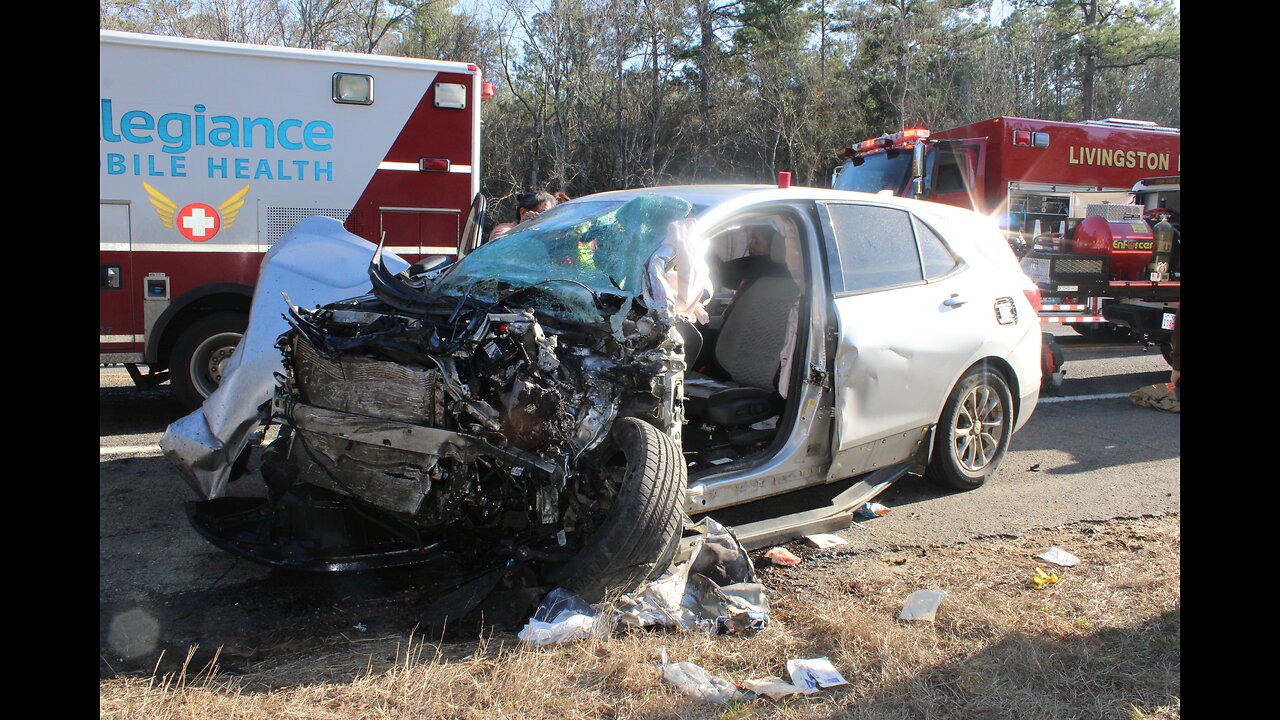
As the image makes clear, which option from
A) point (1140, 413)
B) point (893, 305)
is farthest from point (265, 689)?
point (1140, 413)

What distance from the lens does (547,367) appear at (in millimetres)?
3369

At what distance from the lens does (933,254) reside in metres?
5.09

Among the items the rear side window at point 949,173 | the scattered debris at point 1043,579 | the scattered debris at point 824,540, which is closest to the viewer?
the scattered debris at point 1043,579

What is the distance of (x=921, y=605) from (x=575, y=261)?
2.07 metres

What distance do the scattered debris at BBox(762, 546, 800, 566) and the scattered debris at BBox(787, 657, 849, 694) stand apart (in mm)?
1011

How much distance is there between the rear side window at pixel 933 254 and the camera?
5016 mm

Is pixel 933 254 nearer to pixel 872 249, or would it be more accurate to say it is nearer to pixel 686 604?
pixel 872 249

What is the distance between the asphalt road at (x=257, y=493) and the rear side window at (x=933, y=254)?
1.32 meters

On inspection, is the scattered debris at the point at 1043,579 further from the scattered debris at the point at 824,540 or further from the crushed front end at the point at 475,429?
the crushed front end at the point at 475,429

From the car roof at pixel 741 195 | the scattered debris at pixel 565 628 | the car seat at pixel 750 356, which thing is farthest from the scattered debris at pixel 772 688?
the car roof at pixel 741 195

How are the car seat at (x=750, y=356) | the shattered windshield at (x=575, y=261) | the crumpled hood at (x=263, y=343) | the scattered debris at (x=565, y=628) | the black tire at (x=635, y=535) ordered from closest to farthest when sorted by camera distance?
1. the scattered debris at (x=565, y=628)
2. the black tire at (x=635, y=535)
3. the shattered windshield at (x=575, y=261)
4. the crumpled hood at (x=263, y=343)
5. the car seat at (x=750, y=356)

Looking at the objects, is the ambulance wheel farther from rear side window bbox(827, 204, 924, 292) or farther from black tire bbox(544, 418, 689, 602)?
black tire bbox(544, 418, 689, 602)

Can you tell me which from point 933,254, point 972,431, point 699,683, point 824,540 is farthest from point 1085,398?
point 699,683
